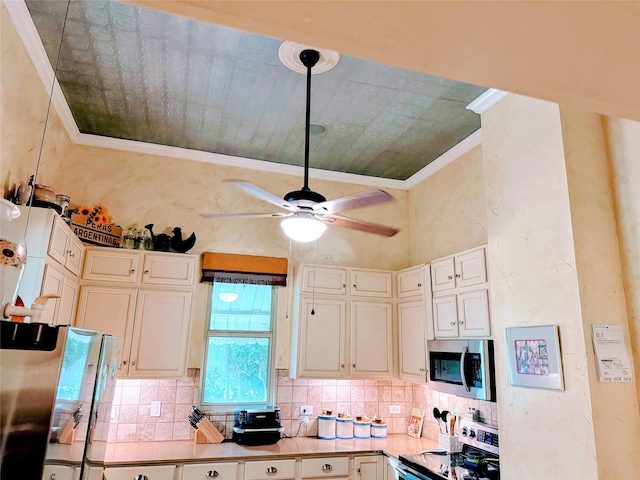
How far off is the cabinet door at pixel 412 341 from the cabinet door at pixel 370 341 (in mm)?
117

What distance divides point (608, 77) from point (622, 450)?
1866mm

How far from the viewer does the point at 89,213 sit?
11.3 feet

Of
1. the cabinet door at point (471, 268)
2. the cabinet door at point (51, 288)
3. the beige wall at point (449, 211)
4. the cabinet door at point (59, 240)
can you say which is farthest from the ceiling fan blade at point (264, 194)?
the beige wall at point (449, 211)

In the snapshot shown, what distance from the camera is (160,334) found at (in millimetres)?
3477

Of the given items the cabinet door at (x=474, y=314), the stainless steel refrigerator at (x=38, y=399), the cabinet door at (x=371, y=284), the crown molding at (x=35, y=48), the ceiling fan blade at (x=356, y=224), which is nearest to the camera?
the stainless steel refrigerator at (x=38, y=399)

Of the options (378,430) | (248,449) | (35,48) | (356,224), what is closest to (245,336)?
(248,449)

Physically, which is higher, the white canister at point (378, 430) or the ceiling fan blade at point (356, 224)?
the ceiling fan blade at point (356, 224)

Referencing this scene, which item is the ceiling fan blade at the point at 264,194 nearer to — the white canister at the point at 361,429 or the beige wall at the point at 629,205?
the beige wall at the point at 629,205

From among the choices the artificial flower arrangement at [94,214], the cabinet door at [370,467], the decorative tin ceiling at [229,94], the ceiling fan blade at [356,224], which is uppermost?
the decorative tin ceiling at [229,94]

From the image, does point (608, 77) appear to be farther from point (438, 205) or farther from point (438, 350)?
point (438, 205)

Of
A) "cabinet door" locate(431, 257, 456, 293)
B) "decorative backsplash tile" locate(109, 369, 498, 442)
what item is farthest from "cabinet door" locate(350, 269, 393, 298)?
"decorative backsplash tile" locate(109, 369, 498, 442)

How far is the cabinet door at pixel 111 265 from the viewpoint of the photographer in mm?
3393

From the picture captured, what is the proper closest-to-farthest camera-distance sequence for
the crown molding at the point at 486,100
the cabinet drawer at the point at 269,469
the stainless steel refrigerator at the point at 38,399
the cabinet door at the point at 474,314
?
1. the stainless steel refrigerator at the point at 38,399
2. the crown molding at the point at 486,100
3. the cabinet door at the point at 474,314
4. the cabinet drawer at the point at 269,469

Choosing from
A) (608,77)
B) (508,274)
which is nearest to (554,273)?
(508,274)
